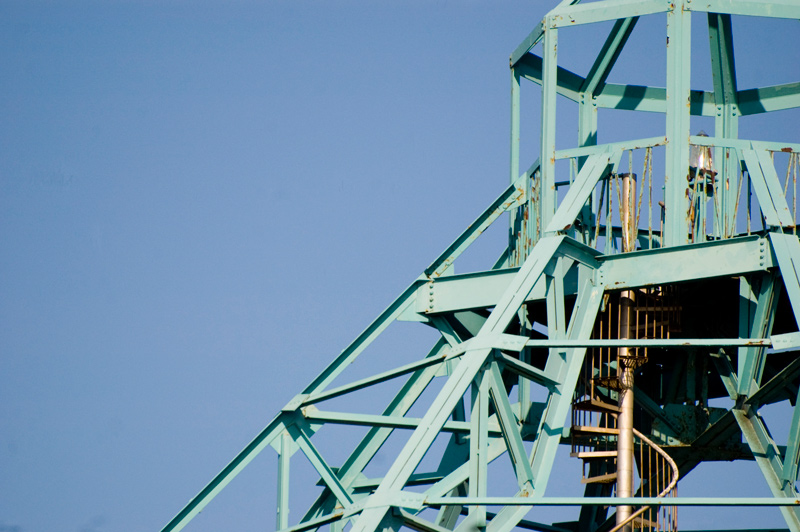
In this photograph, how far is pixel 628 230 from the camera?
2681 centimetres

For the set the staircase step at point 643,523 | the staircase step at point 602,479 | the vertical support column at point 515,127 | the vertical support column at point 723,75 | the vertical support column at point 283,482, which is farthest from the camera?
the vertical support column at point 723,75

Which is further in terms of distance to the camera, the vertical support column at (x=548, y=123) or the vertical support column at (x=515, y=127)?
the vertical support column at (x=515, y=127)

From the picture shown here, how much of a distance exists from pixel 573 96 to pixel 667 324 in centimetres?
471

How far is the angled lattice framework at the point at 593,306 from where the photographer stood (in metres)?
23.5

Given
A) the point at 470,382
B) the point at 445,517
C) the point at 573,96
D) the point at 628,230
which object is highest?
the point at 573,96

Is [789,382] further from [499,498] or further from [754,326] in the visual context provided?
[499,498]

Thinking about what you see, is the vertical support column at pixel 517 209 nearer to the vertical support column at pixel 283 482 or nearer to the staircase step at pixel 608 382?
the staircase step at pixel 608 382

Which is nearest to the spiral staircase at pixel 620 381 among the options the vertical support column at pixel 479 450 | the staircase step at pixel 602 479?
the staircase step at pixel 602 479

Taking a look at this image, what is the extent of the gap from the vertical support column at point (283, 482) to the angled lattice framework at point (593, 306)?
Result: 0.03 metres

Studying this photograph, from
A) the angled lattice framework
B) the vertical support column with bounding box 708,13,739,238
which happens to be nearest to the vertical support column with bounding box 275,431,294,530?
→ the angled lattice framework

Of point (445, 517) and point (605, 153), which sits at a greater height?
point (605, 153)

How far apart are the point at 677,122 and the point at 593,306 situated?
10.7 feet

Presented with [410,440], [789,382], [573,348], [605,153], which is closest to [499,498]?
[410,440]

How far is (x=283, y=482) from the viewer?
82.1 ft
